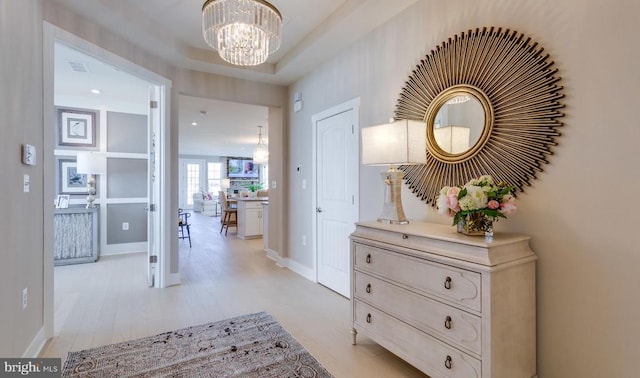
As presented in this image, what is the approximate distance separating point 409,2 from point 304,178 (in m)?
2.41

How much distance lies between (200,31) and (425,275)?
3235 mm

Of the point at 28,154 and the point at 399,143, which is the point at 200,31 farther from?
the point at 399,143

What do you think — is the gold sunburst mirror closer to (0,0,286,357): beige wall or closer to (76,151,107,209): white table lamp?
(0,0,286,357): beige wall

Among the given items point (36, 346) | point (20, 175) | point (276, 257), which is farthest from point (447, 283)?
point (276, 257)

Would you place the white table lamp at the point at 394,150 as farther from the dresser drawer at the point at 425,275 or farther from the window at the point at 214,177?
the window at the point at 214,177

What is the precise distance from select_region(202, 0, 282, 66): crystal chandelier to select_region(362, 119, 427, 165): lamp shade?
996mm

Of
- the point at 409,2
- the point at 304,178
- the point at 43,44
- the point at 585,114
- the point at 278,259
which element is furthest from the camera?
the point at 278,259

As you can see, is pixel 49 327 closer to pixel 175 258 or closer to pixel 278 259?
pixel 175 258

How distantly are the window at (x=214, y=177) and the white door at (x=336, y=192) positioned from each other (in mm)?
11968

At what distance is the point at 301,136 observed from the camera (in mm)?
4328

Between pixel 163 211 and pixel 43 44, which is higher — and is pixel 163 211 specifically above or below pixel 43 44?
below

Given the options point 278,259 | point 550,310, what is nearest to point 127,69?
point 278,259

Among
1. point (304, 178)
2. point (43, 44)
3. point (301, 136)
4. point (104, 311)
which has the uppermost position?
point (43, 44)

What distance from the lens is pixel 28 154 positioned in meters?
2.03
